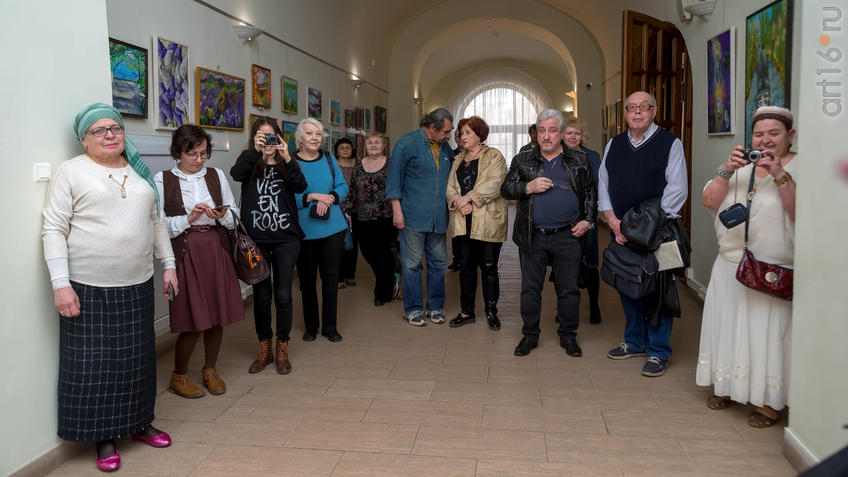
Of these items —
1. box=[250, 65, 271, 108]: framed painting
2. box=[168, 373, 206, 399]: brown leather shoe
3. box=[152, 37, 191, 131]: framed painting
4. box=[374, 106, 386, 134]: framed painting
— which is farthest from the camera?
box=[374, 106, 386, 134]: framed painting

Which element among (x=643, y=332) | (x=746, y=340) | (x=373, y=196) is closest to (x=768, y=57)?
(x=643, y=332)

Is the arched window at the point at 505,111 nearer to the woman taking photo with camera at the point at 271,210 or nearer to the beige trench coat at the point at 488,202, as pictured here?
the beige trench coat at the point at 488,202

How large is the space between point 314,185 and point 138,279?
1.96 m

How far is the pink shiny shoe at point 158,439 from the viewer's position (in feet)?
11.5

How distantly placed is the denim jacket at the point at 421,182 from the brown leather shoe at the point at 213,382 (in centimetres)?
219

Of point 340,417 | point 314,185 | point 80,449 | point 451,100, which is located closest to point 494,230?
point 314,185

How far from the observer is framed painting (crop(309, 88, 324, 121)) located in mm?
9445

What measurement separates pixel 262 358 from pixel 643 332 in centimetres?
272

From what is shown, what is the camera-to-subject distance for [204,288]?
13.5ft

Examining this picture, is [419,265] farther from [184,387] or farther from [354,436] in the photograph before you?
[354,436]

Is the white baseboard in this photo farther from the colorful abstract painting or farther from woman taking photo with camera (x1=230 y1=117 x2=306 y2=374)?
the colorful abstract painting

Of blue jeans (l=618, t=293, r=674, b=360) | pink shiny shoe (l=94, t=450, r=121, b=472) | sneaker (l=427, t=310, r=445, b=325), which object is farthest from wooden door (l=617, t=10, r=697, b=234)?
pink shiny shoe (l=94, t=450, r=121, b=472)

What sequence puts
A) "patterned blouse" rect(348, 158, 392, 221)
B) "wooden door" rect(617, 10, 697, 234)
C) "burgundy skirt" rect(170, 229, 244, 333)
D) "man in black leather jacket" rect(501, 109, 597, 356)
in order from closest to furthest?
"burgundy skirt" rect(170, 229, 244, 333)
"man in black leather jacket" rect(501, 109, 597, 356)
"patterned blouse" rect(348, 158, 392, 221)
"wooden door" rect(617, 10, 697, 234)

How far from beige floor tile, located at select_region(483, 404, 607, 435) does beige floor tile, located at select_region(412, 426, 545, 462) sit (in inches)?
3.9
